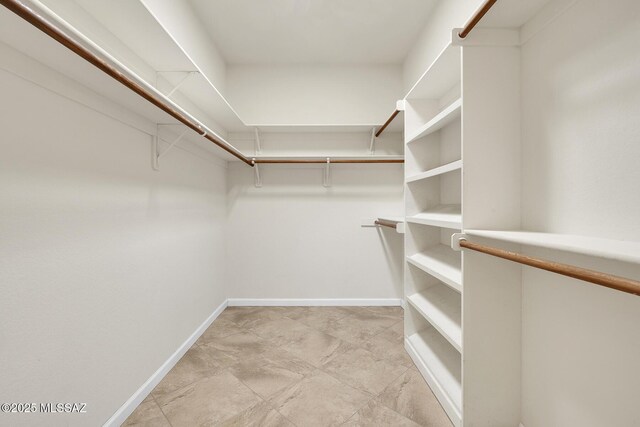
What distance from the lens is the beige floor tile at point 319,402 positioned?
1296mm

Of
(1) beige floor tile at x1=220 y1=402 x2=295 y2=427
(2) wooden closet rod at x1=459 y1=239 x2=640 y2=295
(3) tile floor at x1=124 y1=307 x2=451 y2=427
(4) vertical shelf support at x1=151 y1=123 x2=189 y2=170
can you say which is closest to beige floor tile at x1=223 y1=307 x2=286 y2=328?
(3) tile floor at x1=124 y1=307 x2=451 y2=427

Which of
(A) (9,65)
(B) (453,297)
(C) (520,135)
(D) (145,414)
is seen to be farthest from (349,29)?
(D) (145,414)

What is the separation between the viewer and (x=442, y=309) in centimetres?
158

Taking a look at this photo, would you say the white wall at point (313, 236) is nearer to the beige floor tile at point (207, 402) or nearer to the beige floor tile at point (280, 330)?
the beige floor tile at point (280, 330)

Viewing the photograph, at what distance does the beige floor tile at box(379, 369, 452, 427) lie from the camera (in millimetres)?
1288

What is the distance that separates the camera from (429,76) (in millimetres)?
1545

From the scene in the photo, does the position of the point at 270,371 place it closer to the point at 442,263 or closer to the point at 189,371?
the point at 189,371

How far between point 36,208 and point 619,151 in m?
1.97

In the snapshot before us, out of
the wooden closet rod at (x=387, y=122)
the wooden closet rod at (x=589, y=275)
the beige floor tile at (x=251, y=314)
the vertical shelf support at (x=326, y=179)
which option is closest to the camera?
the wooden closet rod at (x=589, y=275)

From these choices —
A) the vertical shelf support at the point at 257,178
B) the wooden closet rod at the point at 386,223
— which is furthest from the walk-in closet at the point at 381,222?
the wooden closet rod at the point at 386,223

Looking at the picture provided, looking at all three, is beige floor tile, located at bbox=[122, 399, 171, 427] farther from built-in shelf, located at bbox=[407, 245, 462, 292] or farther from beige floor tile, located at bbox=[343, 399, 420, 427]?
built-in shelf, located at bbox=[407, 245, 462, 292]

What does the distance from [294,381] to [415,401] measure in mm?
716

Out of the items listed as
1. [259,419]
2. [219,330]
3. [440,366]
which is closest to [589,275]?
[440,366]

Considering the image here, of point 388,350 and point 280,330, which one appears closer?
Answer: point 388,350
